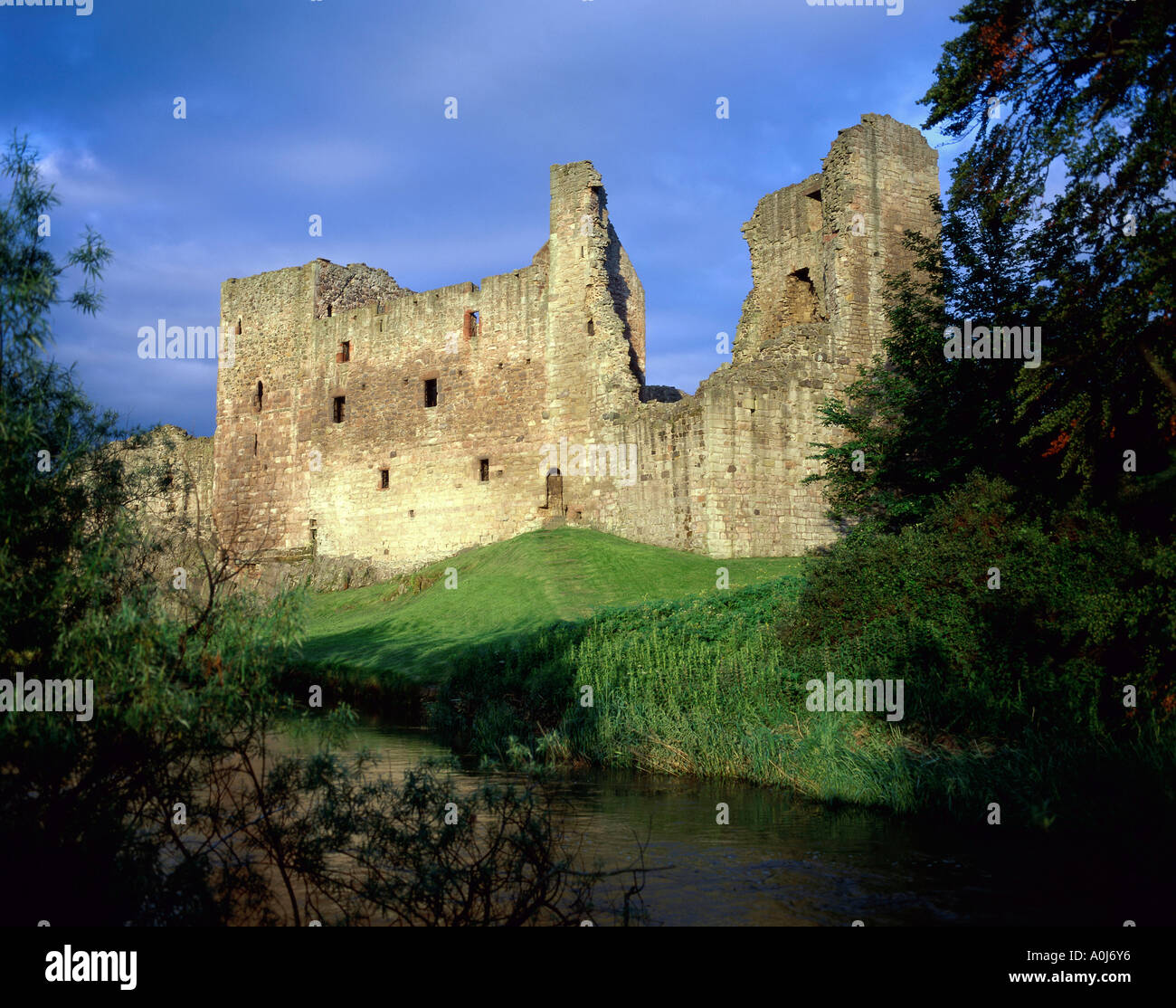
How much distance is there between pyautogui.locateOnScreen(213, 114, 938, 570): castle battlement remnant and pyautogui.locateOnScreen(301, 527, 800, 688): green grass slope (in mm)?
1660

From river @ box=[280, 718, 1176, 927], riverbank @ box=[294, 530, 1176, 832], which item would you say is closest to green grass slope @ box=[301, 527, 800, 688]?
riverbank @ box=[294, 530, 1176, 832]

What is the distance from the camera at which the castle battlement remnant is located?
83.9ft

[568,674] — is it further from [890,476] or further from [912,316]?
[912,316]

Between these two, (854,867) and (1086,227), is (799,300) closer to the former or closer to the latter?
(1086,227)

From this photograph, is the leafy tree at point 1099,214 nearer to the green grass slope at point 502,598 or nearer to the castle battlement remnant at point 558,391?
the green grass slope at point 502,598

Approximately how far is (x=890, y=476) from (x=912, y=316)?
3.14 metres

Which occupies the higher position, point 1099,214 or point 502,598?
point 1099,214

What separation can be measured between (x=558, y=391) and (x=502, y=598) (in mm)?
9644

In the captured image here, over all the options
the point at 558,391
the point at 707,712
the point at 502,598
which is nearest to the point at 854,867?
the point at 707,712

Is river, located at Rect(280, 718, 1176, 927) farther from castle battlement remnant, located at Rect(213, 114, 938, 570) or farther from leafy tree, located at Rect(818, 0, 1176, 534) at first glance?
castle battlement remnant, located at Rect(213, 114, 938, 570)

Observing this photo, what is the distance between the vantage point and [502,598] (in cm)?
2281
